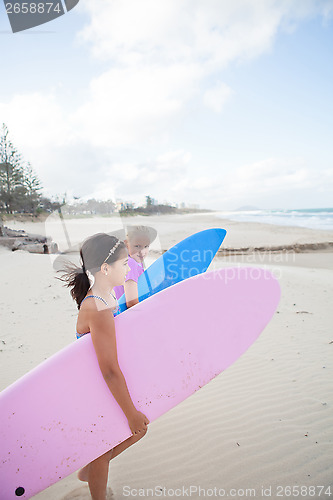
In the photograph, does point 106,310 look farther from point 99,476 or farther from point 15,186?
point 15,186

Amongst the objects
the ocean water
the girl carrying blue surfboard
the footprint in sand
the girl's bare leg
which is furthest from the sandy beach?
the ocean water

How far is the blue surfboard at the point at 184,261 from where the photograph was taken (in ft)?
8.17

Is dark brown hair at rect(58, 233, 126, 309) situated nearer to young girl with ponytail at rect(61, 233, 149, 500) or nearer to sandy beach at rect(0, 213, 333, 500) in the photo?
young girl with ponytail at rect(61, 233, 149, 500)

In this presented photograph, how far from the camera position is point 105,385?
4.60ft

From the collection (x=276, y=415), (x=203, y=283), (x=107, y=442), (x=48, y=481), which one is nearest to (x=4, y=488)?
(x=48, y=481)

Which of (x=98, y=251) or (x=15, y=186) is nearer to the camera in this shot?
(x=98, y=251)

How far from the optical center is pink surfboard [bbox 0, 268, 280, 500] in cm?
136

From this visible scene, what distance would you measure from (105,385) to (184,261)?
4.72 ft

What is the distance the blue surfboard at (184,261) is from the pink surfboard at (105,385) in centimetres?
81

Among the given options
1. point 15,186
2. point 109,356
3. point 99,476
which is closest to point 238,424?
point 99,476

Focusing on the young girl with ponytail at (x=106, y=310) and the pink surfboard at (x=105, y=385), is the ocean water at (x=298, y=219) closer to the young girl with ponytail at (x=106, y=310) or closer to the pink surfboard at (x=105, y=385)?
the pink surfboard at (x=105, y=385)

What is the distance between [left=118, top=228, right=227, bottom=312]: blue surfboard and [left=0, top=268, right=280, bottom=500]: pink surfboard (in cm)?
81

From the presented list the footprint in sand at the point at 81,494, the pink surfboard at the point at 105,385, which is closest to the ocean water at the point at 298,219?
the pink surfboard at the point at 105,385

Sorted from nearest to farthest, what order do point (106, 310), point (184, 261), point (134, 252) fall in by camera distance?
point (106, 310) < point (134, 252) < point (184, 261)
